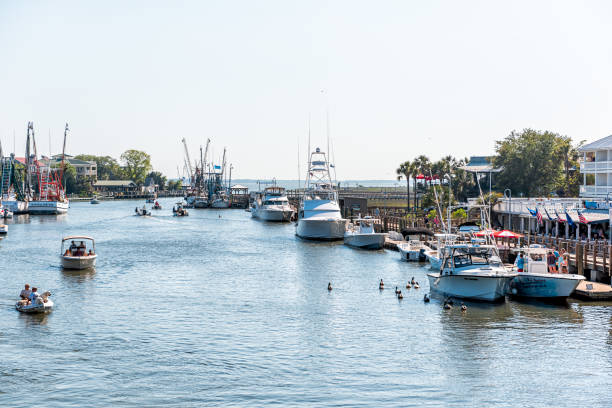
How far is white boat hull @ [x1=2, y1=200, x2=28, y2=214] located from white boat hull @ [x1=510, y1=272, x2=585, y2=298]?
13131 cm

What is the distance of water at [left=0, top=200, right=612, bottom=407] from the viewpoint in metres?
27.3

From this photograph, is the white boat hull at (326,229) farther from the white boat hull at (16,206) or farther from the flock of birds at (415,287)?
the white boat hull at (16,206)

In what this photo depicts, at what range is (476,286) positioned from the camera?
4259 centimetres

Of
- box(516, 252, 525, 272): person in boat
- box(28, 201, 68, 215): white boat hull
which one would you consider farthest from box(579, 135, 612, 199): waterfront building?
box(28, 201, 68, 215): white boat hull

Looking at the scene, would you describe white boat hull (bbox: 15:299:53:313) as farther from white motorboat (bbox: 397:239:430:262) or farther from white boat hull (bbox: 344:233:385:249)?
white boat hull (bbox: 344:233:385:249)

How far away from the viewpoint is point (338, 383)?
28.5 metres

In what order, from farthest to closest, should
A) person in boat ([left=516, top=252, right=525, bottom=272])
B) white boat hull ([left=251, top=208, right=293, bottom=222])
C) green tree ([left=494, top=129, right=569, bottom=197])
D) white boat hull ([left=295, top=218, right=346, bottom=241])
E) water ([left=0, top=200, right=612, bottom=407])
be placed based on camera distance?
white boat hull ([left=251, top=208, right=293, bottom=222])
green tree ([left=494, top=129, right=569, bottom=197])
white boat hull ([left=295, top=218, right=346, bottom=241])
person in boat ([left=516, top=252, right=525, bottom=272])
water ([left=0, top=200, right=612, bottom=407])

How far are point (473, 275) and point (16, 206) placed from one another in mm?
136776

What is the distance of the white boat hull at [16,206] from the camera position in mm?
153925

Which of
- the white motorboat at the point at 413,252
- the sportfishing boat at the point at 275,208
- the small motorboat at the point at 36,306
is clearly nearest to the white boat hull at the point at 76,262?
the small motorboat at the point at 36,306

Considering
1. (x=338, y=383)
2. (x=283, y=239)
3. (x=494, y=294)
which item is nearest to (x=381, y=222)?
(x=283, y=239)

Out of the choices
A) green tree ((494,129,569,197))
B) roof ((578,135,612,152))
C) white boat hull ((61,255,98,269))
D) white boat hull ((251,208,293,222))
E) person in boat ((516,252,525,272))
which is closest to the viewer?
person in boat ((516,252,525,272))

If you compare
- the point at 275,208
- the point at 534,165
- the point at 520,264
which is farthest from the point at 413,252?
the point at 275,208

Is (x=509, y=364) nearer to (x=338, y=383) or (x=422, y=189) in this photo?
(x=338, y=383)
